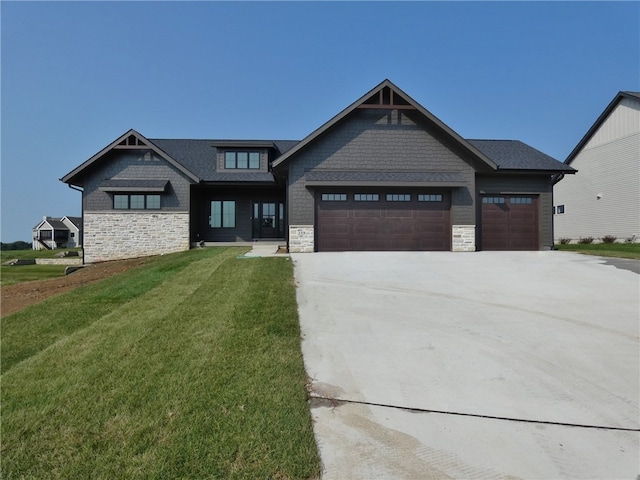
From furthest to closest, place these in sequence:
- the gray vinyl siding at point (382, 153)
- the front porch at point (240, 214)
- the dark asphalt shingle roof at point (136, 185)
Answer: the front porch at point (240, 214), the dark asphalt shingle roof at point (136, 185), the gray vinyl siding at point (382, 153)

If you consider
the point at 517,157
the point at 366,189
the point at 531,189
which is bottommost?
the point at 366,189

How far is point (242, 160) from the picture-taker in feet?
68.3

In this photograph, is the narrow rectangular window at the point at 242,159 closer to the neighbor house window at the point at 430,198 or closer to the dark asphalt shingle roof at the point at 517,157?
the neighbor house window at the point at 430,198

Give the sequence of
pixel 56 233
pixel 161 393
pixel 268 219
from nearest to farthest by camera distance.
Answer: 1. pixel 161 393
2. pixel 268 219
3. pixel 56 233

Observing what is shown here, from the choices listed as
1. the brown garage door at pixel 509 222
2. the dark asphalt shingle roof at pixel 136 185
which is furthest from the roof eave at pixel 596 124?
the dark asphalt shingle roof at pixel 136 185

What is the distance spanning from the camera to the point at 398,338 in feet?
17.8

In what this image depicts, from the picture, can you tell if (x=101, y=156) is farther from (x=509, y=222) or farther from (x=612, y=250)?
(x=612, y=250)

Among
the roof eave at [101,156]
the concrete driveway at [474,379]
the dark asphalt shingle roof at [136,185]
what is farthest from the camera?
the dark asphalt shingle roof at [136,185]

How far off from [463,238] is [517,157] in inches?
228

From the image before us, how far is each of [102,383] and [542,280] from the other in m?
A: 9.99

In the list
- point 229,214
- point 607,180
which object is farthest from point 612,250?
point 229,214

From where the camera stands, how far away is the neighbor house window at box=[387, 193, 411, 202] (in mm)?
15391

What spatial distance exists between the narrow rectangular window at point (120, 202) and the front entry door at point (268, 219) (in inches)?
262

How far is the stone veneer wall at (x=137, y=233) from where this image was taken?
18734 mm
